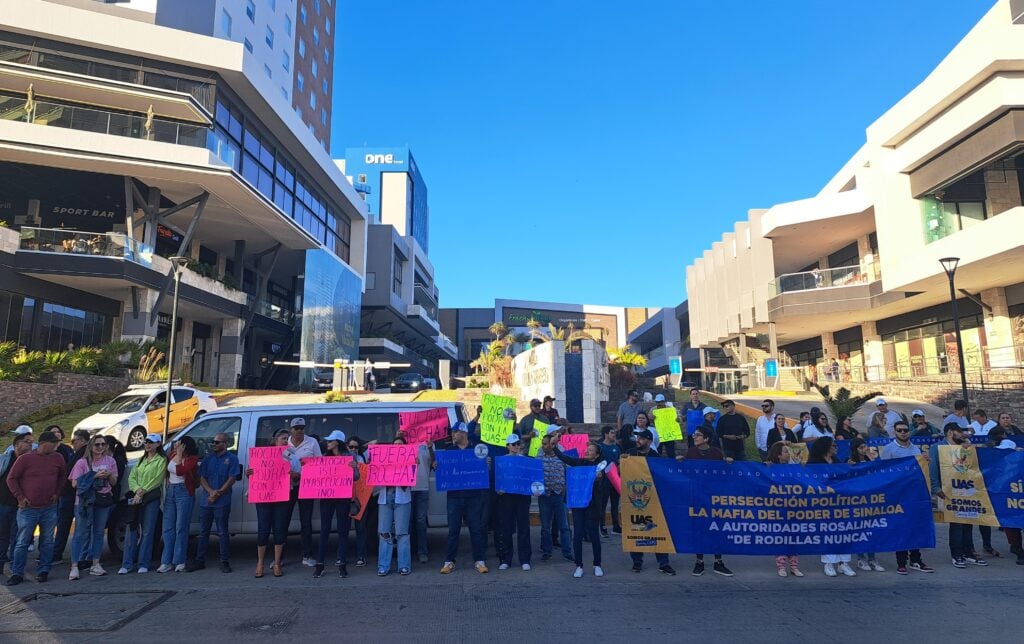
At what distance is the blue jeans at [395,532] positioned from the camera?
7074 millimetres

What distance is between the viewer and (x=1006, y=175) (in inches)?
912

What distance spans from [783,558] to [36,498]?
890 centimetres

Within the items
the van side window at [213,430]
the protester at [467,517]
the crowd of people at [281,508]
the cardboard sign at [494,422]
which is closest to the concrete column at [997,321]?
the crowd of people at [281,508]

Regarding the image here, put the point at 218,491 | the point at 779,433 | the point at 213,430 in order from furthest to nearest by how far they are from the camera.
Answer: the point at 779,433 → the point at 213,430 → the point at 218,491

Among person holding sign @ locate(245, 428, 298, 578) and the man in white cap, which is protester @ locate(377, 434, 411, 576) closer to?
the man in white cap

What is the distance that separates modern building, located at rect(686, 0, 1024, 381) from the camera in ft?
66.5

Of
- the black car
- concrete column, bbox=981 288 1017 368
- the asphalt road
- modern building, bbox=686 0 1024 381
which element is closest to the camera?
the asphalt road

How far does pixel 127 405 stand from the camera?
15797 millimetres

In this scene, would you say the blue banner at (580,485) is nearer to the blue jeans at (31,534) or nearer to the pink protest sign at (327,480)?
the pink protest sign at (327,480)

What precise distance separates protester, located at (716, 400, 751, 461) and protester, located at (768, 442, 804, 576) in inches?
106

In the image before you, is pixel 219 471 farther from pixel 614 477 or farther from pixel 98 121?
pixel 98 121

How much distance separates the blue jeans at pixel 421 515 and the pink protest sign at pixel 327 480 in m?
0.87

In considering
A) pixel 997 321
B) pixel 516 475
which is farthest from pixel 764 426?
pixel 997 321

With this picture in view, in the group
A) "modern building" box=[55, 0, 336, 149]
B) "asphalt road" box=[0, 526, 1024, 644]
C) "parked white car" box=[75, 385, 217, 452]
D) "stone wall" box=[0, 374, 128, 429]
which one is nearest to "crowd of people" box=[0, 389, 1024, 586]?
"asphalt road" box=[0, 526, 1024, 644]
